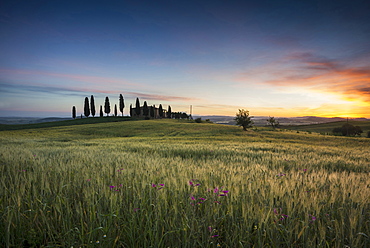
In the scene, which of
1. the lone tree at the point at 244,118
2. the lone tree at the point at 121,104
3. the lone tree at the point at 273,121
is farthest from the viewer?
the lone tree at the point at 121,104

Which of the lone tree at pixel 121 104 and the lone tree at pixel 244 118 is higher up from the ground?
the lone tree at pixel 121 104

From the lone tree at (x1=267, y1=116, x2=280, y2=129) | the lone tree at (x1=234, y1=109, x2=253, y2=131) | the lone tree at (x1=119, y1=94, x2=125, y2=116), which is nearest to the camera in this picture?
the lone tree at (x1=234, y1=109, x2=253, y2=131)

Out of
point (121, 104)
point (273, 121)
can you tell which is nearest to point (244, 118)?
→ point (273, 121)

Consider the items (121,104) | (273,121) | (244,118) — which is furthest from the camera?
(121,104)

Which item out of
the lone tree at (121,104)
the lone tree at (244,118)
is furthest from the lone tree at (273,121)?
the lone tree at (121,104)

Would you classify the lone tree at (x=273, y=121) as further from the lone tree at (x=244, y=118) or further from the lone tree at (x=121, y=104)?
the lone tree at (x=121, y=104)

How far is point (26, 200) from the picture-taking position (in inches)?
108

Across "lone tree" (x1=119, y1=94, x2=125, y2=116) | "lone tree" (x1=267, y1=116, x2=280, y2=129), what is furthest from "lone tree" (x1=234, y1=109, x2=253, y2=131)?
"lone tree" (x1=119, y1=94, x2=125, y2=116)

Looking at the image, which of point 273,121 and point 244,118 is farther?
point 273,121

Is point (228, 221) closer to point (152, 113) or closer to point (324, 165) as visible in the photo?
point (324, 165)

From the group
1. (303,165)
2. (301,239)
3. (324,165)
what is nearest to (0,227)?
(301,239)

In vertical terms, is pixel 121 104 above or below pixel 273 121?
above

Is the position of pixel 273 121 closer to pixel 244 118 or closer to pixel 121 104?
pixel 244 118

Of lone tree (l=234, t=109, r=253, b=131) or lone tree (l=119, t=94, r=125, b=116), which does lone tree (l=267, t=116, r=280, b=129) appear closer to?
lone tree (l=234, t=109, r=253, b=131)
